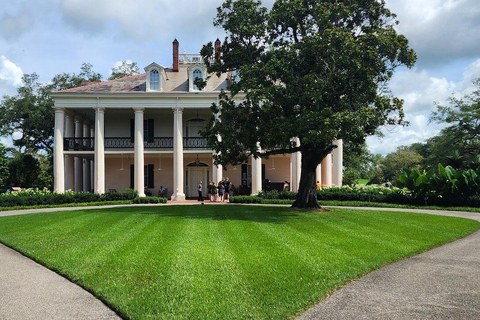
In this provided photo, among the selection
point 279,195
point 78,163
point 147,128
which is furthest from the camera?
point 78,163

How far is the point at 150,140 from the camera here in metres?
31.5

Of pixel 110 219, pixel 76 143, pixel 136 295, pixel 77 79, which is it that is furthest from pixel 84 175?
pixel 136 295

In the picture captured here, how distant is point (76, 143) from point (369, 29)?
2313 cm

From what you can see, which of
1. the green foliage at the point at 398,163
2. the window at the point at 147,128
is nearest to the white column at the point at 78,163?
the window at the point at 147,128

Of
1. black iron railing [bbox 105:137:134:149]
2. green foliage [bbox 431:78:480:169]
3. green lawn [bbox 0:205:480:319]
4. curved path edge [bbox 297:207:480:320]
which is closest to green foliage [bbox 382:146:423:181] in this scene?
green foliage [bbox 431:78:480:169]

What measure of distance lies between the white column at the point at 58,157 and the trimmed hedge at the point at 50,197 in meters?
2.06

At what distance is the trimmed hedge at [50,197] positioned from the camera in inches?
917

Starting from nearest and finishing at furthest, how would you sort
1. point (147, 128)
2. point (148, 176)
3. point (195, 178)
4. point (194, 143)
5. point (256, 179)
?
point (256, 179) → point (194, 143) → point (147, 128) → point (148, 176) → point (195, 178)


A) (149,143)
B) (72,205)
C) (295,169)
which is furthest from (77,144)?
(295,169)

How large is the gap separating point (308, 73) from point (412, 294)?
11.4 m

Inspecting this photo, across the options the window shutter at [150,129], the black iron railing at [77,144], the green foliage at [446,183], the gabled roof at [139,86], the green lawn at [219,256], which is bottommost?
the green lawn at [219,256]

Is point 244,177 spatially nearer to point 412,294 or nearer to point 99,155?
point 99,155

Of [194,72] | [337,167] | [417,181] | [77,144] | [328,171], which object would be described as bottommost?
[417,181]

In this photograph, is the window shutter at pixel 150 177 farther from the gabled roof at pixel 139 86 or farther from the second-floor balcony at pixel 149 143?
the gabled roof at pixel 139 86
